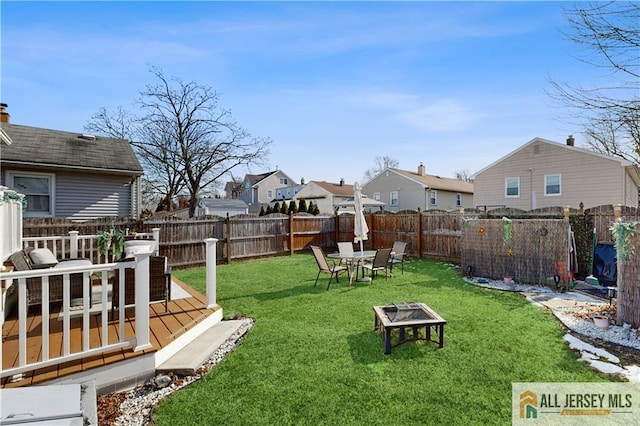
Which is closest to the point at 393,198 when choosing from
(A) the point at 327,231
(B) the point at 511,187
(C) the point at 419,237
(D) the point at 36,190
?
(B) the point at 511,187

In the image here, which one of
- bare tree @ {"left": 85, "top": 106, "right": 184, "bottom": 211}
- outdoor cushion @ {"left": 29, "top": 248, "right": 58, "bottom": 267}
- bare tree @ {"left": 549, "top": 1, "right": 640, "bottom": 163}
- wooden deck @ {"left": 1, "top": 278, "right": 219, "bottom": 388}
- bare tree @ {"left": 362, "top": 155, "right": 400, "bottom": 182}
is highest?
bare tree @ {"left": 362, "top": 155, "right": 400, "bottom": 182}

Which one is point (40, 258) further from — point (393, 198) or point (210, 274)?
point (393, 198)

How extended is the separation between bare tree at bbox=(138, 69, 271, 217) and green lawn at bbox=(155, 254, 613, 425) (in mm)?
17227

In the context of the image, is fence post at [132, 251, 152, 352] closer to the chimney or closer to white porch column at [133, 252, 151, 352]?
white porch column at [133, 252, 151, 352]

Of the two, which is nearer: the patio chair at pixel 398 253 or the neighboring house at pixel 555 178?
the patio chair at pixel 398 253

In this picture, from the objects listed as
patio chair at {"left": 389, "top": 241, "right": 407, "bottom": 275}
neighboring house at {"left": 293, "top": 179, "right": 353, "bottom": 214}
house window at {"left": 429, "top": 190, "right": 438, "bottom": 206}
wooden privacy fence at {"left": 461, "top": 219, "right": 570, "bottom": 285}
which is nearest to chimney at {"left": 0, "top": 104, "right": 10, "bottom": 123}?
patio chair at {"left": 389, "top": 241, "right": 407, "bottom": 275}

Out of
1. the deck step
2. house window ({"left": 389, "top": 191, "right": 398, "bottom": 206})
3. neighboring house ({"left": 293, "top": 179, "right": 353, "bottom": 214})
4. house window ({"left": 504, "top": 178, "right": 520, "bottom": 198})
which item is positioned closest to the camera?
the deck step

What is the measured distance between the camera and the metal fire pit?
3.81 meters

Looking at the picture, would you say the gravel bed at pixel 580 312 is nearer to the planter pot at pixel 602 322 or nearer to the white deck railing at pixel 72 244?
the planter pot at pixel 602 322

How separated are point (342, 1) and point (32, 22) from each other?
5602 mm

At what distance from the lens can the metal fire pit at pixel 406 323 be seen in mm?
3809

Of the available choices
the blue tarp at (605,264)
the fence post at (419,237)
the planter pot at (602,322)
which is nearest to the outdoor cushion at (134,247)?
the planter pot at (602,322)

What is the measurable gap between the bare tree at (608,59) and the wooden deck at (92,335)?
6.94m

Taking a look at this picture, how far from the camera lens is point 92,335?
3682 mm
